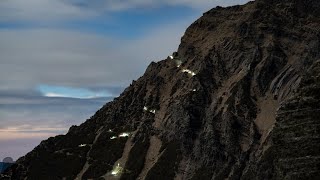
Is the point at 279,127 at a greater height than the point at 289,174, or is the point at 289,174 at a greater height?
the point at 279,127

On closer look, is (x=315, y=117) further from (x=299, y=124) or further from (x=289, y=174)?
(x=289, y=174)

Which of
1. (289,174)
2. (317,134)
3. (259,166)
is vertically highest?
(317,134)

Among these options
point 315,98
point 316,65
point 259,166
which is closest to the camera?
point 315,98

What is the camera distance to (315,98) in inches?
1410

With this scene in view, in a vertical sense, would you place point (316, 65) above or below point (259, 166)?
above

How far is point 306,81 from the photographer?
37500 millimetres

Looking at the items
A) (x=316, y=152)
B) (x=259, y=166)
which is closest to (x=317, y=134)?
(x=316, y=152)

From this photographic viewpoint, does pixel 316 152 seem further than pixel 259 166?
No

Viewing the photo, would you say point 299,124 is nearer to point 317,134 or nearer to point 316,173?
point 317,134

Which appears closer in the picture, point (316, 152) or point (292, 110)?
point (316, 152)

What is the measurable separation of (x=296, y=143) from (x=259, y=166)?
157538 millimetres

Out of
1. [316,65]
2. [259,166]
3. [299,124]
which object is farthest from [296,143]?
[259,166]

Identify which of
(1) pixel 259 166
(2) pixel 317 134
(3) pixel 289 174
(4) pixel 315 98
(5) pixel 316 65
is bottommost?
(1) pixel 259 166

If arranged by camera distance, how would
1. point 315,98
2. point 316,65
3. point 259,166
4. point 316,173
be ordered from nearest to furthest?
point 316,173 < point 315,98 < point 316,65 < point 259,166
